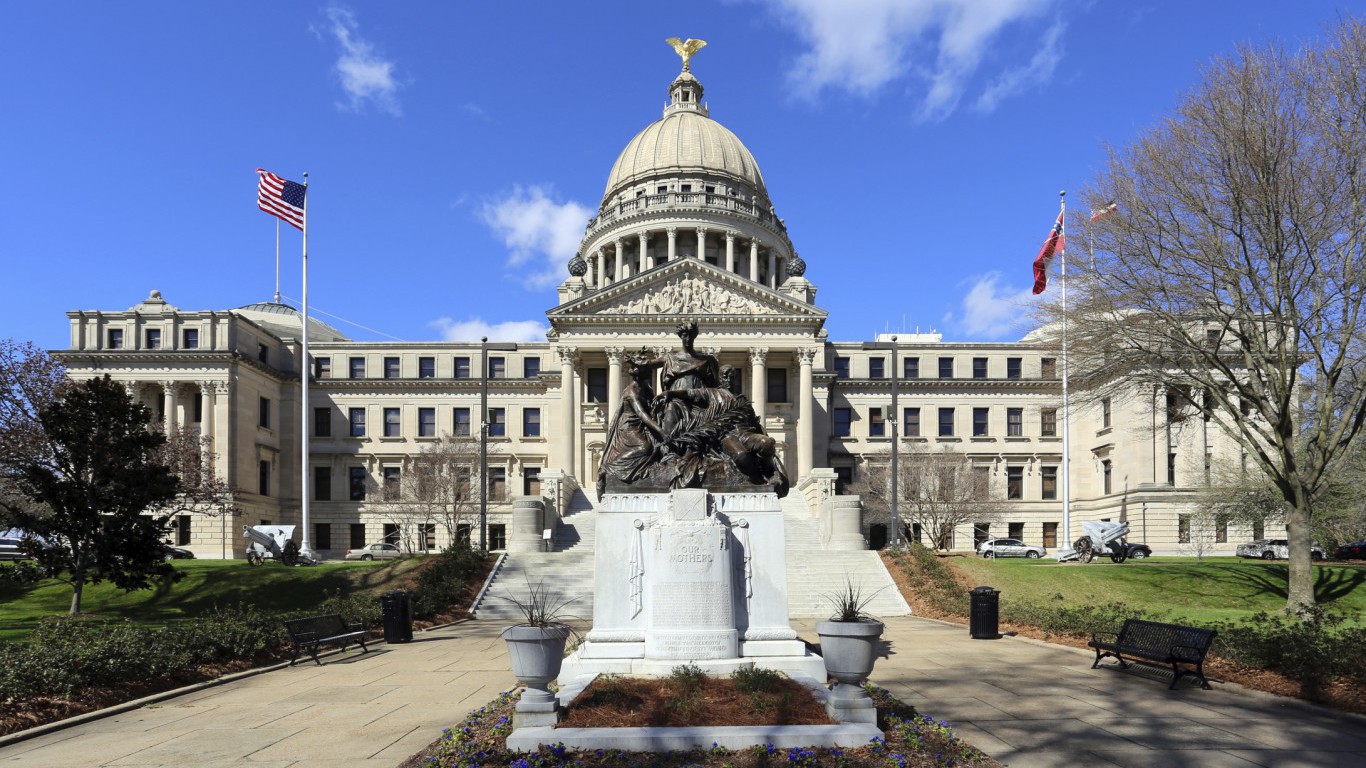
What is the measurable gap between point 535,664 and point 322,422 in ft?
227

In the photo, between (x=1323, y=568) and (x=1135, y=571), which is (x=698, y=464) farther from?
(x=1323, y=568)

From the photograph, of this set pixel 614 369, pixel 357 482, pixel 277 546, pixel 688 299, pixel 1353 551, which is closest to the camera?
pixel 277 546

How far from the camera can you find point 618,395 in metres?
58.3

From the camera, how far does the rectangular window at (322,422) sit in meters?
71.6

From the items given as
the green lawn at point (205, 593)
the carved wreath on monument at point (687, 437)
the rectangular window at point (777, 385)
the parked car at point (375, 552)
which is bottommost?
the parked car at point (375, 552)

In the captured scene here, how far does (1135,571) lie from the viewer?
→ 102ft

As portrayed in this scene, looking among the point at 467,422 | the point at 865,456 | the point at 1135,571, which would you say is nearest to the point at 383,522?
the point at 467,422

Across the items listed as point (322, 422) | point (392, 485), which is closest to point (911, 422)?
point (392, 485)

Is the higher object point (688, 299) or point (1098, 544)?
point (688, 299)

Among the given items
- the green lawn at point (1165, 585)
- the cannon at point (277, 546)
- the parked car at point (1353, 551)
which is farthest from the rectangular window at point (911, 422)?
the cannon at point (277, 546)

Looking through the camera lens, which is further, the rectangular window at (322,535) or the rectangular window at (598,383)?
the rectangular window at (322,535)

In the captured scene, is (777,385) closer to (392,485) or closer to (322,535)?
(392,485)

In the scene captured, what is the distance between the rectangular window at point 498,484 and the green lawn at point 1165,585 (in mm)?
44647

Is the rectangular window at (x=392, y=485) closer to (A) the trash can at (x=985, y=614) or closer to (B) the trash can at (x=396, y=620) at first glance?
(B) the trash can at (x=396, y=620)
